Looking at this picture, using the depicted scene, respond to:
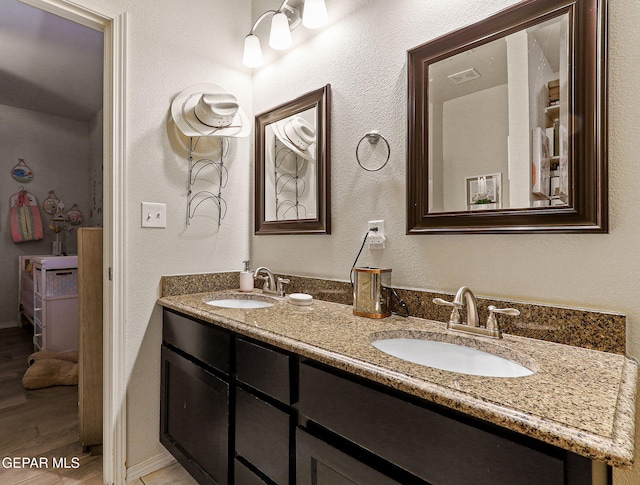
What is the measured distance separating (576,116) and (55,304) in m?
3.86

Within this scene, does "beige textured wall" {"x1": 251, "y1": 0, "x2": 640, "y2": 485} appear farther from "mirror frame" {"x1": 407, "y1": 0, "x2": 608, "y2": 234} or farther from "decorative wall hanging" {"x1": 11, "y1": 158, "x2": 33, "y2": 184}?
"decorative wall hanging" {"x1": 11, "y1": 158, "x2": 33, "y2": 184}

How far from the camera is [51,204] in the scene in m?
4.25

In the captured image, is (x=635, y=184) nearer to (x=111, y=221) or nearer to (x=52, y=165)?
(x=111, y=221)

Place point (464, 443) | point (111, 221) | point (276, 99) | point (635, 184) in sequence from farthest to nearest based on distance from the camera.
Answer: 1. point (276, 99)
2. point (111, 221)
3. point (635, 184)
4. point (464, 443)

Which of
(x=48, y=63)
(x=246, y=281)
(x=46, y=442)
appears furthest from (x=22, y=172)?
(x=246, y=281)

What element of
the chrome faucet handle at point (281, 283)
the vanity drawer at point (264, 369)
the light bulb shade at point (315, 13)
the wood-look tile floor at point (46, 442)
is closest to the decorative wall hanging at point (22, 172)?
the wood-look tile floor at point (46, 442)

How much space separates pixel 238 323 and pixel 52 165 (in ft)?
14.9

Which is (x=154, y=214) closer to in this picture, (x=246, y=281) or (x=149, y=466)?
(x=246, y=281)

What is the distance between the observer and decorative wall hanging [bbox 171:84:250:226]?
5.41 ft

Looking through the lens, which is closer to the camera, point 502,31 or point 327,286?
point 502,31

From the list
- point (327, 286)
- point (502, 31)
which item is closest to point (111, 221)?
point (327, 286)

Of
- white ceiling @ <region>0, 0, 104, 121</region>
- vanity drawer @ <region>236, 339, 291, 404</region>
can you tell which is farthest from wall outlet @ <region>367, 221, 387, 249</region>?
white ceiling @ <region>0, 0, 104, 121</region>

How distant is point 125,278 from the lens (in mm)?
1577

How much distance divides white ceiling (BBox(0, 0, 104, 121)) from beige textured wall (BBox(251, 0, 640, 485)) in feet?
5.58
